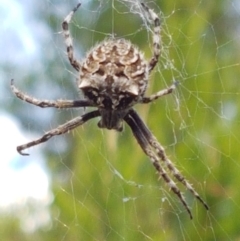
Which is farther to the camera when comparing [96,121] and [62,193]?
[96,121]

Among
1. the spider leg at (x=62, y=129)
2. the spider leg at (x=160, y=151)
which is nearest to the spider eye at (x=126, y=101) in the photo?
the spider leg at (x=160, y=151)

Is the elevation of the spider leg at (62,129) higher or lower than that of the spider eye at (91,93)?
lower

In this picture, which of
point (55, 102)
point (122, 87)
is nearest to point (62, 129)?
point (55, 102)

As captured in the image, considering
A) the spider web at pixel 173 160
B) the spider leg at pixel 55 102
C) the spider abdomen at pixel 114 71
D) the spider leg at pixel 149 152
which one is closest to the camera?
the spider web at pixel 173 160

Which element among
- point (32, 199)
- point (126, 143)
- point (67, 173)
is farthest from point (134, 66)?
point (32, 199)

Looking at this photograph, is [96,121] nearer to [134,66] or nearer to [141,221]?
[134,66]

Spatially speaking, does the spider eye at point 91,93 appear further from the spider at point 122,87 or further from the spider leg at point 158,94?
the spider leg at point 158,94

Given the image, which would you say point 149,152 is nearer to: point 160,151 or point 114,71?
point 160,151
